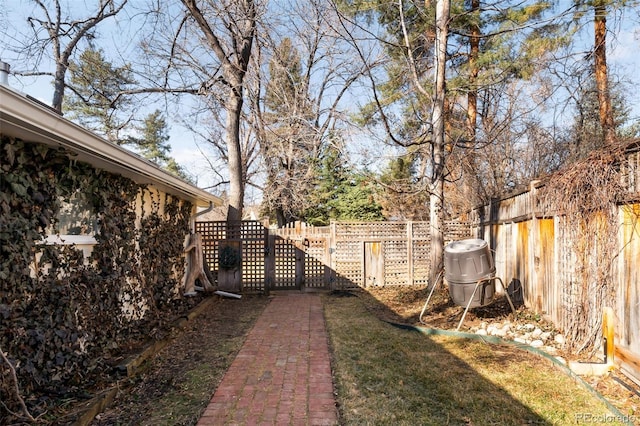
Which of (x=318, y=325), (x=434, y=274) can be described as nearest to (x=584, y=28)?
(x=434, y=274)

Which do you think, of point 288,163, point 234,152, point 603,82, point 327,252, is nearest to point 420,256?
point 327,252

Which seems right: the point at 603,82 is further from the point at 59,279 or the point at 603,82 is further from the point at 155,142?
the point at 155,142

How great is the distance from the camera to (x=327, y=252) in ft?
29.5

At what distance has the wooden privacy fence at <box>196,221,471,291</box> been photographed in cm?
887

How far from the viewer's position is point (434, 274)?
7.45 meters

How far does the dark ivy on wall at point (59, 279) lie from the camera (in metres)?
2.65

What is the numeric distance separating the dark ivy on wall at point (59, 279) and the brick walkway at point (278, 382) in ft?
4.08

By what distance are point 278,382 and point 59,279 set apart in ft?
7.16

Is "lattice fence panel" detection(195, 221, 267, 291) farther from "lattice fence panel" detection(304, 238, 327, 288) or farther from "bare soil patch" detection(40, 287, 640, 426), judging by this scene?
"lattice fence panel" detection(304, 238, 327, 288)

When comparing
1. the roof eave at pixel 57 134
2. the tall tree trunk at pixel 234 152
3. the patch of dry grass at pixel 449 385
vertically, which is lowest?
the patch of dry grass at pixel 449 385

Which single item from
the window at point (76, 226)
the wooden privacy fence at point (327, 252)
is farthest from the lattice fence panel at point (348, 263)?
the window at point (76, 226)

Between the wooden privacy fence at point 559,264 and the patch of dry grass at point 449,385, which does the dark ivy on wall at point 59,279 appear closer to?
the patch of dry grass at point 449,385

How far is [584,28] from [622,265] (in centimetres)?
649

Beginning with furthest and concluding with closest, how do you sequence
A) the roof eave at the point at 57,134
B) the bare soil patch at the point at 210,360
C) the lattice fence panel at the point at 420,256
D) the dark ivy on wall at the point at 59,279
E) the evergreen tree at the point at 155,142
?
the evergreen tree at the point at 155,142 < the lattice fence panel at the point at 420,256 < the bare soil patch at the point at 210,360 < the dark ivy on wall at the point at 59,279 < the roof eave at the point at 57,134
